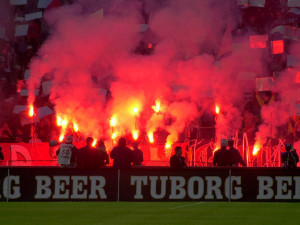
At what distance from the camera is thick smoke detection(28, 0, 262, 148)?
3206cm

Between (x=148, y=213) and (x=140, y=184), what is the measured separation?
2.39 metres

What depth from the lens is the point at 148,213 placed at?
12328mm

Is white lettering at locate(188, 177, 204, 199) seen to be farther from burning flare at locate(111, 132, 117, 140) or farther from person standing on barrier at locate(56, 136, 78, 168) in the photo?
burning flare at locate(111, 132, 117, 140)

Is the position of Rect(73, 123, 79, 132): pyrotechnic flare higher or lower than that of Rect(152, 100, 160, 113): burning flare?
lower

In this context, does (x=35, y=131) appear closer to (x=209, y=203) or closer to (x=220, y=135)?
(x=220, y=135)

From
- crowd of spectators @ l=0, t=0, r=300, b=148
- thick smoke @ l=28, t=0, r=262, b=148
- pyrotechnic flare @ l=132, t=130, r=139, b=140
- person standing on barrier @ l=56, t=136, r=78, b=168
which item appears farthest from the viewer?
crowd of spectators @ l=0, t=0, r=300, b=148

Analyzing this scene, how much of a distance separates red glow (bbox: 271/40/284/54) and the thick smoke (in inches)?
34.2

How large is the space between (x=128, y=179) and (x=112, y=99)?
1802 cm

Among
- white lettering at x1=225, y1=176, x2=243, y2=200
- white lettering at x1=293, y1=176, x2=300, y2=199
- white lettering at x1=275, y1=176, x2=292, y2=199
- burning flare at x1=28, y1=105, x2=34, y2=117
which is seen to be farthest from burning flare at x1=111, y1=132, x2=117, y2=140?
white lettering at x1=293, y1=176, x2=300, y2=199

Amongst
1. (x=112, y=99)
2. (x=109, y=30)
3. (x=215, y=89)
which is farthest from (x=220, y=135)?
(x=109, y=30)

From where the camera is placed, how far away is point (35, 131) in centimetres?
3247

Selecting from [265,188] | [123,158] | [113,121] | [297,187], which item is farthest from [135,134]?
[297,187]

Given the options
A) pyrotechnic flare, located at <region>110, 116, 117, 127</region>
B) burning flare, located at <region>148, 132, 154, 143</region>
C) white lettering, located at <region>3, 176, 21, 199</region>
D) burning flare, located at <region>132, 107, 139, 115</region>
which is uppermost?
burning flare, located at <region>132, 107, 139, 115</region>

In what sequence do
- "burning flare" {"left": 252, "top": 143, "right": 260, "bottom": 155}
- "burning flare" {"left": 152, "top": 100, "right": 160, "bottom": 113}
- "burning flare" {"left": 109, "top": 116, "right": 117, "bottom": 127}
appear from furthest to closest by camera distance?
1. "burning flare" {"left": 152, "top": 100, "right": 160, "bottom": 113}
2. "burning flare" {"left": 109, "top": 116, "right": 117, "bottom": 127}
3. "burning flare" {"left": 252, "top": 143, "right": 260, "bottom": 155}
